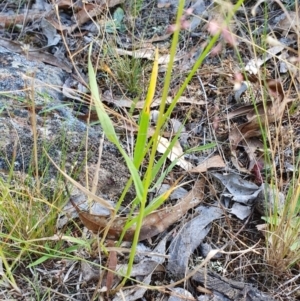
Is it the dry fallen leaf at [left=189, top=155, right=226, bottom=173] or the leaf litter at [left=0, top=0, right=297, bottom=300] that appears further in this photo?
the dry fallen leaf at [left=189, top=155, right=226, bottom=173]

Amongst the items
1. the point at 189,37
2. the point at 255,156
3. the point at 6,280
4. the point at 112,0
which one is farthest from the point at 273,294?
the point at 112,0

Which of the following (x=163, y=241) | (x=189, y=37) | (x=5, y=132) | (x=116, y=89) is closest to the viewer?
(x=163, y=241)

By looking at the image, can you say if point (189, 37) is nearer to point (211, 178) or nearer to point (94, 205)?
point (211, 178)

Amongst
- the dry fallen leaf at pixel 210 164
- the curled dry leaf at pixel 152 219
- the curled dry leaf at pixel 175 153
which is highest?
the dry fallen leaf at pixel 210 164

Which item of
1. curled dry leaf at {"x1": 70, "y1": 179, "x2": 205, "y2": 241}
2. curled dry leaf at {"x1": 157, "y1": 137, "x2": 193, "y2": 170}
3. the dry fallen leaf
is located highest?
the dry fallen leaf

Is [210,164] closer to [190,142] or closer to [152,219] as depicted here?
[190,142]

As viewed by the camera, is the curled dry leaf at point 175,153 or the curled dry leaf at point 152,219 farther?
the curled dry leaf at point 175,153

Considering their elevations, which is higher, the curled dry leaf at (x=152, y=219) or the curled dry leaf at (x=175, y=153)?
the curled dry leaf at (x=175, y=153)

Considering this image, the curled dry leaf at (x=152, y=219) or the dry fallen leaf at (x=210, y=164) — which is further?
the dry fallen leaf at (x=210, y=164)
